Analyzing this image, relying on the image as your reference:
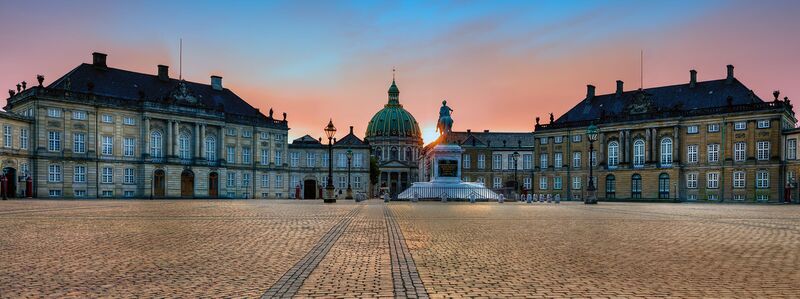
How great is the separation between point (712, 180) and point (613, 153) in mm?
12681

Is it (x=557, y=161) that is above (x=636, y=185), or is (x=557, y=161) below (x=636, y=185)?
above

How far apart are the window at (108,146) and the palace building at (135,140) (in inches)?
3.8

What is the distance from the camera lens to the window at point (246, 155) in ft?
250

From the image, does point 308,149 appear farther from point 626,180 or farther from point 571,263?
point 571,263

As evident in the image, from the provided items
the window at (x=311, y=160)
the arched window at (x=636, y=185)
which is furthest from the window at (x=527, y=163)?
the window at (x=311, y=160)

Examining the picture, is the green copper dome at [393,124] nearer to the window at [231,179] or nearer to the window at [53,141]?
the window at [231,179]

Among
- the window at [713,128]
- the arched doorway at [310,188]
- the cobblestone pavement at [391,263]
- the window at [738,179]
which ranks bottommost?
the arched doorway at [310,188]

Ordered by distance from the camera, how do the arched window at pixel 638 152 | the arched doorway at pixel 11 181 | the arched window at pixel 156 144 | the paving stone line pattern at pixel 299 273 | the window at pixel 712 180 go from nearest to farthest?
1. the paving stone line pattern at pixel 299 273
2. the arched doorway at pixel 11 181
3. the arched window at pixel 156 144
4. the window at pixel 712 180
5. the arched window at pixel 638 152

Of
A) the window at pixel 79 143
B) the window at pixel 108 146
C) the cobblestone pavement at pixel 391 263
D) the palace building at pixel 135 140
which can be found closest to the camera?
the cobblestone pavement at pixel 391 263

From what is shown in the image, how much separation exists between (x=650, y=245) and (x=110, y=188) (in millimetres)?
59840

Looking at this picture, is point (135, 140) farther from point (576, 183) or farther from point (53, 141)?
point (576, 183)

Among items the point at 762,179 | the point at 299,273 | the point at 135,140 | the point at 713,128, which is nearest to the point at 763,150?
the point at 762,179

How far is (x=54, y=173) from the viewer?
56.9m

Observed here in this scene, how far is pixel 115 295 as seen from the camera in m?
6.74
